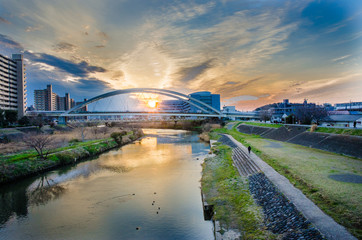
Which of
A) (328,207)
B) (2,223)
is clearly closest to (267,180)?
(328,207)

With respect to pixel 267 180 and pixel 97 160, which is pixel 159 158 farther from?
pixel 267 180

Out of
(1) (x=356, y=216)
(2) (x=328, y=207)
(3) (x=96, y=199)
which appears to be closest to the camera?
(1) (x=356, y=216)

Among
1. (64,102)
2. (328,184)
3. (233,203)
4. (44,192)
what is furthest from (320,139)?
(64,102)

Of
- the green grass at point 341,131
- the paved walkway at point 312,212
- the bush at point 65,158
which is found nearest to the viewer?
the paved walkway at point 312,212

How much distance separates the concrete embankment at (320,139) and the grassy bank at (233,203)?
962 centimetres

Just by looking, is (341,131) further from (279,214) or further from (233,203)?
(279,214)

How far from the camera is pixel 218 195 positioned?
1168cm

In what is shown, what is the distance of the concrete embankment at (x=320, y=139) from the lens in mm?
16844

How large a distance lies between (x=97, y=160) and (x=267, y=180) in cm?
1973

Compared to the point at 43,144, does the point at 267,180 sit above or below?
below

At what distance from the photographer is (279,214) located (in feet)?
25.8

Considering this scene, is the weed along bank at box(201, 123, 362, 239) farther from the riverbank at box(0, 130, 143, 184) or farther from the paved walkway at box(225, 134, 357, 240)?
the riverbank at box(0, 130, 143, 184)

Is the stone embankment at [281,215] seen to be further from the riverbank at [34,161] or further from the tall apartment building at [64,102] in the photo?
the tall apartment building at [64,102]

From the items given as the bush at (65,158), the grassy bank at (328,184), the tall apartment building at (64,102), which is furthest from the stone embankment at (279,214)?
the tall apartment building at (64,102)
